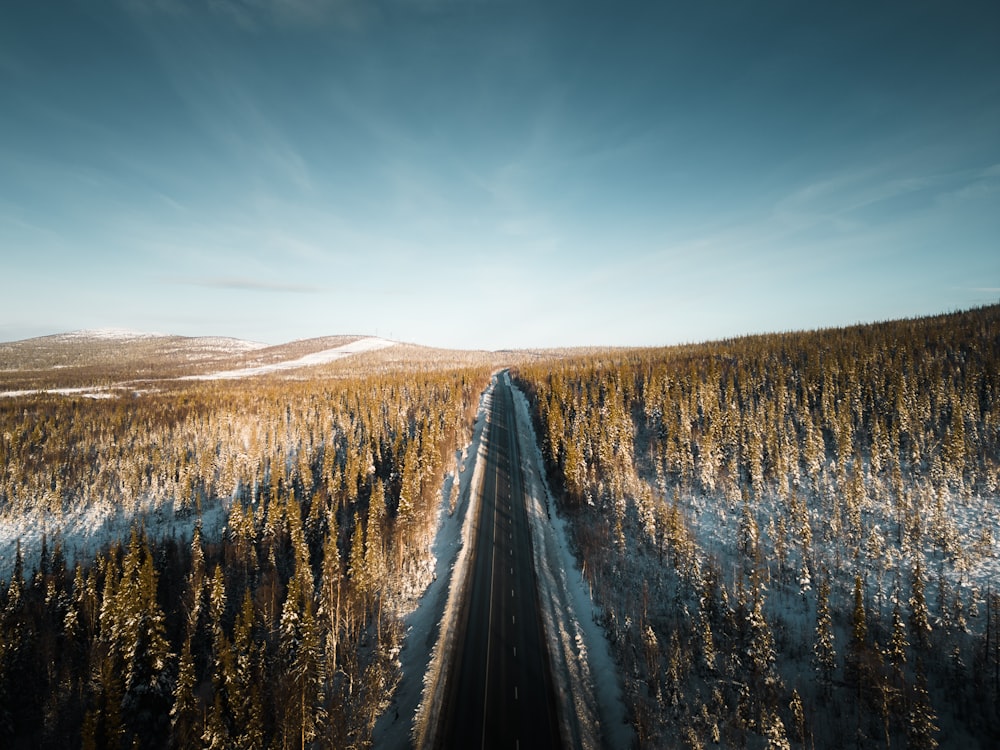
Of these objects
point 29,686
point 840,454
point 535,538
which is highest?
point 840,454

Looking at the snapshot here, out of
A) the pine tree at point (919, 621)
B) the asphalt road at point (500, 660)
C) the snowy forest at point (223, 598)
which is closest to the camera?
the asphalt road at point (500, 660)

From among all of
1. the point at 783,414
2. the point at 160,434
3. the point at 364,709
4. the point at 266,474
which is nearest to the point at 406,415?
the point at 266,474

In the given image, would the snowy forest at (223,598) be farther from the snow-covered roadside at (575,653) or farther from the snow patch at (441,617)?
the snow-covered roadside at (575,653)

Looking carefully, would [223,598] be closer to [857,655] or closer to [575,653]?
[575,653]

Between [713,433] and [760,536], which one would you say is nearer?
[760,536]

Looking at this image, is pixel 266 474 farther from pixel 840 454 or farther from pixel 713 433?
pixel 840 454

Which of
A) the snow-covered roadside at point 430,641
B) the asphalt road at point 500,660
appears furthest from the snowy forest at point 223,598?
the asphalt road at point 500,660
